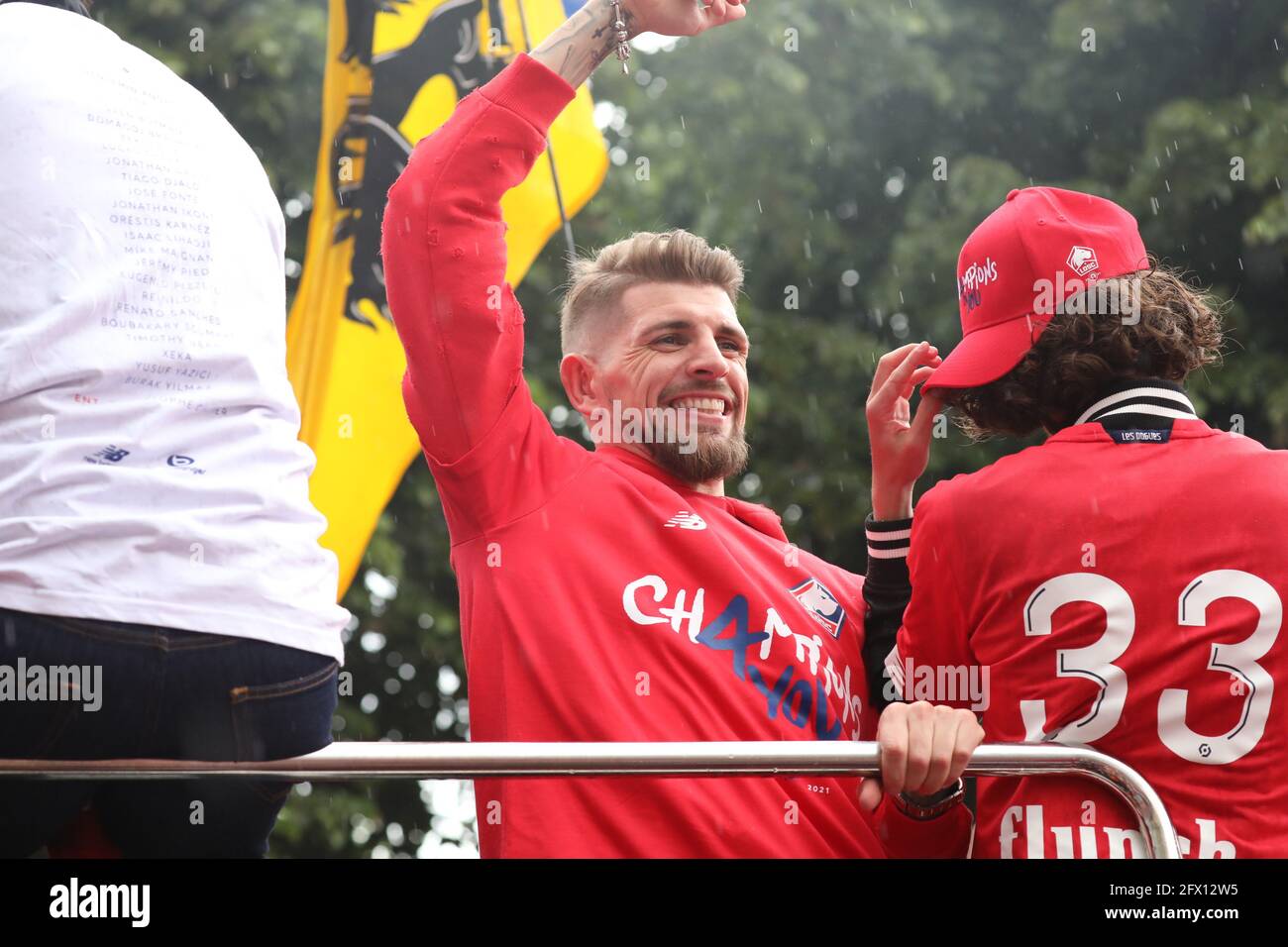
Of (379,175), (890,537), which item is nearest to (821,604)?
(890,537)

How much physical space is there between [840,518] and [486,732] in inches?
250

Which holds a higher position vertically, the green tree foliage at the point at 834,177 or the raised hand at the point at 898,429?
the green tree foliage at the point at 834,177

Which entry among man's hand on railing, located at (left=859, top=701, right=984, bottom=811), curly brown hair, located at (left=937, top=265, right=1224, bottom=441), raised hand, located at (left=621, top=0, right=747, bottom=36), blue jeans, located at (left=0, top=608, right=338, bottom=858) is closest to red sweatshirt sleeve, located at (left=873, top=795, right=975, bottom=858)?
man's hand on railing, located at (left=859, top=701, right=984, bottom=811)

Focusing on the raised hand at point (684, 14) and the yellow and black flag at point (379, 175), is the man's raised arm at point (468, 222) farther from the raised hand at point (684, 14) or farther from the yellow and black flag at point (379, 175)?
the yellow and black flag at point (379, 175)

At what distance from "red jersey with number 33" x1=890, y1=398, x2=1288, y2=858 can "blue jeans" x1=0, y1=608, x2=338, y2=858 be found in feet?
3.71

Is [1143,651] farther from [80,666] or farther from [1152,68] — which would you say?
[1152,68]

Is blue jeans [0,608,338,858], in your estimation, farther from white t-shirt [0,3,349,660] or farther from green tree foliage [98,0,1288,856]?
green tree foliage [98,0,1288,856]

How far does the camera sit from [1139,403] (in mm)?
2830

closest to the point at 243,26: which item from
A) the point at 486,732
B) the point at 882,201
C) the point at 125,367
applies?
the point at 882,201

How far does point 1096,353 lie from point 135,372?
1642 mm

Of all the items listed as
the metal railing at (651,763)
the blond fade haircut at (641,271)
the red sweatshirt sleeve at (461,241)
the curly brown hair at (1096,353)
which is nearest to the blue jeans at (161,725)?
the metal railing at (651,763)

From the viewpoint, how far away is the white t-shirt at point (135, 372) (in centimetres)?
201

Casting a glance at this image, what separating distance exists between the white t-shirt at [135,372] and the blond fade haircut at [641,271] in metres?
1.69

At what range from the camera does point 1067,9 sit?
8.88 metres
